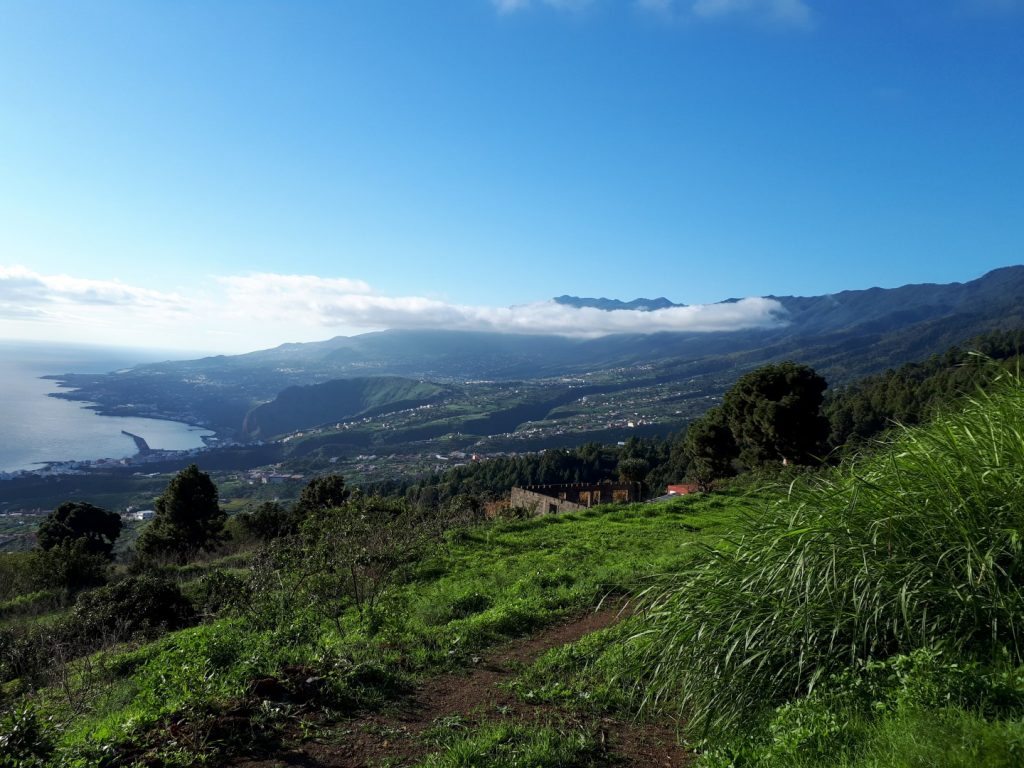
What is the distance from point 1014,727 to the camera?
2.19 meters

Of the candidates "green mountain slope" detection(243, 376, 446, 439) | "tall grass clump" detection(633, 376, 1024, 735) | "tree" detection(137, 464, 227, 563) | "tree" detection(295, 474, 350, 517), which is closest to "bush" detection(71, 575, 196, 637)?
"tall grass clump" detection(633, 376, 1024, 735)

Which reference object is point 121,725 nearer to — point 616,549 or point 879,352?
point 616,549

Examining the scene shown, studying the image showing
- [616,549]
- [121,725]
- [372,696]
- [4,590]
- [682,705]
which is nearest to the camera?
[682,705]

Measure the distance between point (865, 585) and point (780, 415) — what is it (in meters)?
21.1

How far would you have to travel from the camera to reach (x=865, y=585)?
3398 millimetres

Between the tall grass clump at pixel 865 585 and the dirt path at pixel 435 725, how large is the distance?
1.00ft

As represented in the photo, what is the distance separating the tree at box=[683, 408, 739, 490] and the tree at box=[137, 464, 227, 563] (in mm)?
21631

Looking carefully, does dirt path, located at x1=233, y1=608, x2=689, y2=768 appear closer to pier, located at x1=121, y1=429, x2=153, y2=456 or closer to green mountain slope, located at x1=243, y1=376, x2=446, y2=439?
pier, located at x1=121, y1=429, x2=153, y2=456

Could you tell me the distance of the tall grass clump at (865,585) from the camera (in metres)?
3.16

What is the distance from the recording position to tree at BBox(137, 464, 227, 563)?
81.0 feet

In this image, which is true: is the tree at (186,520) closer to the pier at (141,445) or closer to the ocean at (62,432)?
the ocean at (62,432)

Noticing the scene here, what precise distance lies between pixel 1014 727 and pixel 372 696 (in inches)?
153

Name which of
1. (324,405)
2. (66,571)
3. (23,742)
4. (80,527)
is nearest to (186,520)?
(80,527)

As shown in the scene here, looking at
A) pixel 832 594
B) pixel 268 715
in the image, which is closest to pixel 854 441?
pixel 832 594
